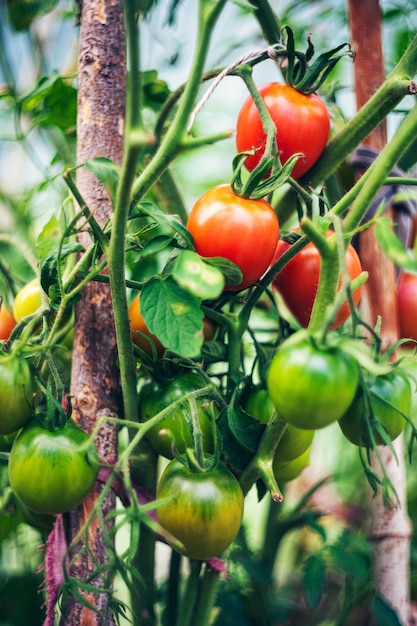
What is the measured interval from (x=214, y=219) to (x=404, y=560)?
1.74 feet

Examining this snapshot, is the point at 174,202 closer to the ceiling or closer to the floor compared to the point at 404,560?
closer to the ceiling

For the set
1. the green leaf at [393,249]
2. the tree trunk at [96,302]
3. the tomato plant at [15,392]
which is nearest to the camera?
the green leaf at [393,249]

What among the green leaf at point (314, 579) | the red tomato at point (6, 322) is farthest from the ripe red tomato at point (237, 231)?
the green leaf at point (314, 579)

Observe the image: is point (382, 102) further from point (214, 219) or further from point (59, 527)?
point (59, 527)

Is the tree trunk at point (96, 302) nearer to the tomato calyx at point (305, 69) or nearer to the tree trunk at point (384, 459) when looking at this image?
the tomato calyx at point (305, 69)

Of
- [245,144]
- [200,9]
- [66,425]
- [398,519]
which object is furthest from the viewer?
[398,519]

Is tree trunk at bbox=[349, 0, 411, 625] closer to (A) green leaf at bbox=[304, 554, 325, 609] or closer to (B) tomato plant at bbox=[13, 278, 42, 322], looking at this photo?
(A) green leaf at bbox=[304, 554, 325, 609]

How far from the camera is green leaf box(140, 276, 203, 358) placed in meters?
A: 0.42

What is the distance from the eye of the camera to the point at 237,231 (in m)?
0.48

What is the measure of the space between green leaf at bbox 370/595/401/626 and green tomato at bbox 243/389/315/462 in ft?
1.01

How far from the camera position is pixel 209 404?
50cm

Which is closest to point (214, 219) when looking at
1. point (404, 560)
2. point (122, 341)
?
point (122, 341)

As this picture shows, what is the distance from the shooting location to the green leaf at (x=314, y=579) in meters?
0.69

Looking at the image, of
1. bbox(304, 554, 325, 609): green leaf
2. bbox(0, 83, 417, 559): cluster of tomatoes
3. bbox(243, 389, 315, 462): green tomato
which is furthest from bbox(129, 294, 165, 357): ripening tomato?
bbox(304, 554, 325, 609): green leaf
